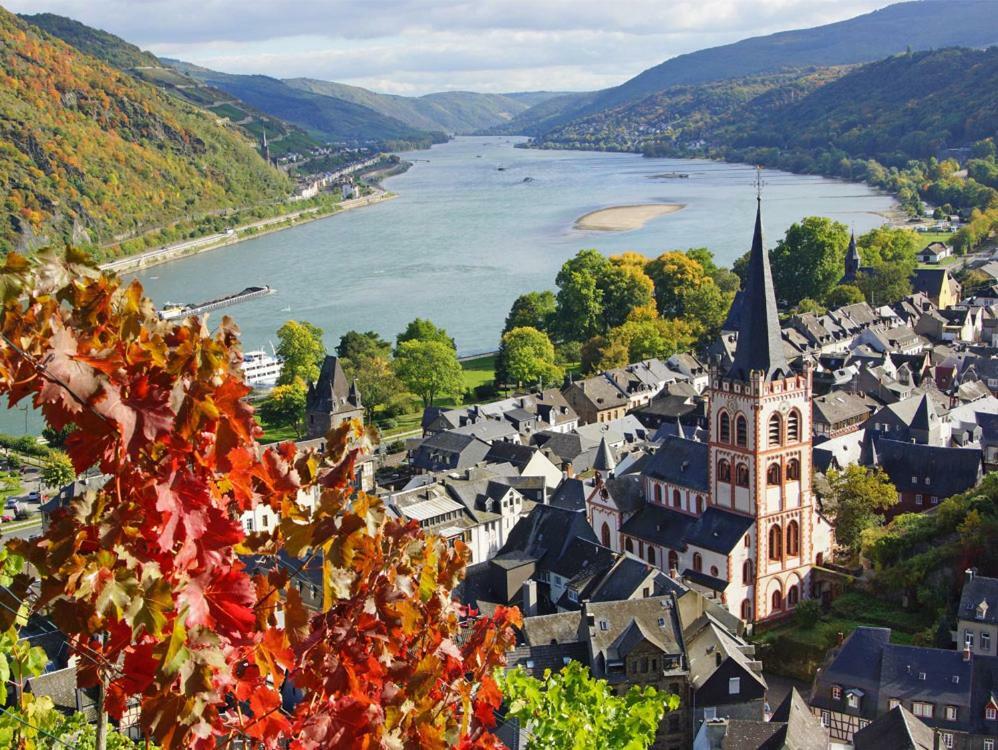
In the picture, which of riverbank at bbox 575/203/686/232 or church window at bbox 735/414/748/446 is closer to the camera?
church window at bbox 735/414/748/446

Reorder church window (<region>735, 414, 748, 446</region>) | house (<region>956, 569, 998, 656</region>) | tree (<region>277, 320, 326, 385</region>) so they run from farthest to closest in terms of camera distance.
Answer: tree (<region>277, 320, 326, 385</region>) < church window (<region>735, 414, 748, 446</region>) < house (<region>956, 569, 998, 656</region>)

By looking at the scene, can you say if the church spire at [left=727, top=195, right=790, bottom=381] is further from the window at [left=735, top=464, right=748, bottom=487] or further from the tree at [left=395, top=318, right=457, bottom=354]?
the tree at [left=395, top=318, right=457, bottom=354]

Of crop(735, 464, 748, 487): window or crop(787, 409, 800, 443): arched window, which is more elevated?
crop(787, 409, 800, 443): arched window

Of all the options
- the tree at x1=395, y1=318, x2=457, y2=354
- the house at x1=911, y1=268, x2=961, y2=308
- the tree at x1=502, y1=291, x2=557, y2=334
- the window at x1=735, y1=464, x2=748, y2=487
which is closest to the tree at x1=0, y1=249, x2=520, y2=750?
the window at x1=735, y1=464, x2=748, y2=487

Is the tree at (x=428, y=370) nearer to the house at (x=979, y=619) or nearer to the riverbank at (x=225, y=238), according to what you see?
the house at (x=979, y=619)

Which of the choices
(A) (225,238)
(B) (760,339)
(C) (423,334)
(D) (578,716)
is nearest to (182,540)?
(D) (578,716)

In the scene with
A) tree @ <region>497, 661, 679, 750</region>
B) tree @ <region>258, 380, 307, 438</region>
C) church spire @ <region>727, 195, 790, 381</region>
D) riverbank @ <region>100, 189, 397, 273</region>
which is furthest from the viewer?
riverbank @ <region>100, 189, 397, 273</region>

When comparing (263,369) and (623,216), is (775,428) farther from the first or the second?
(623,216)
